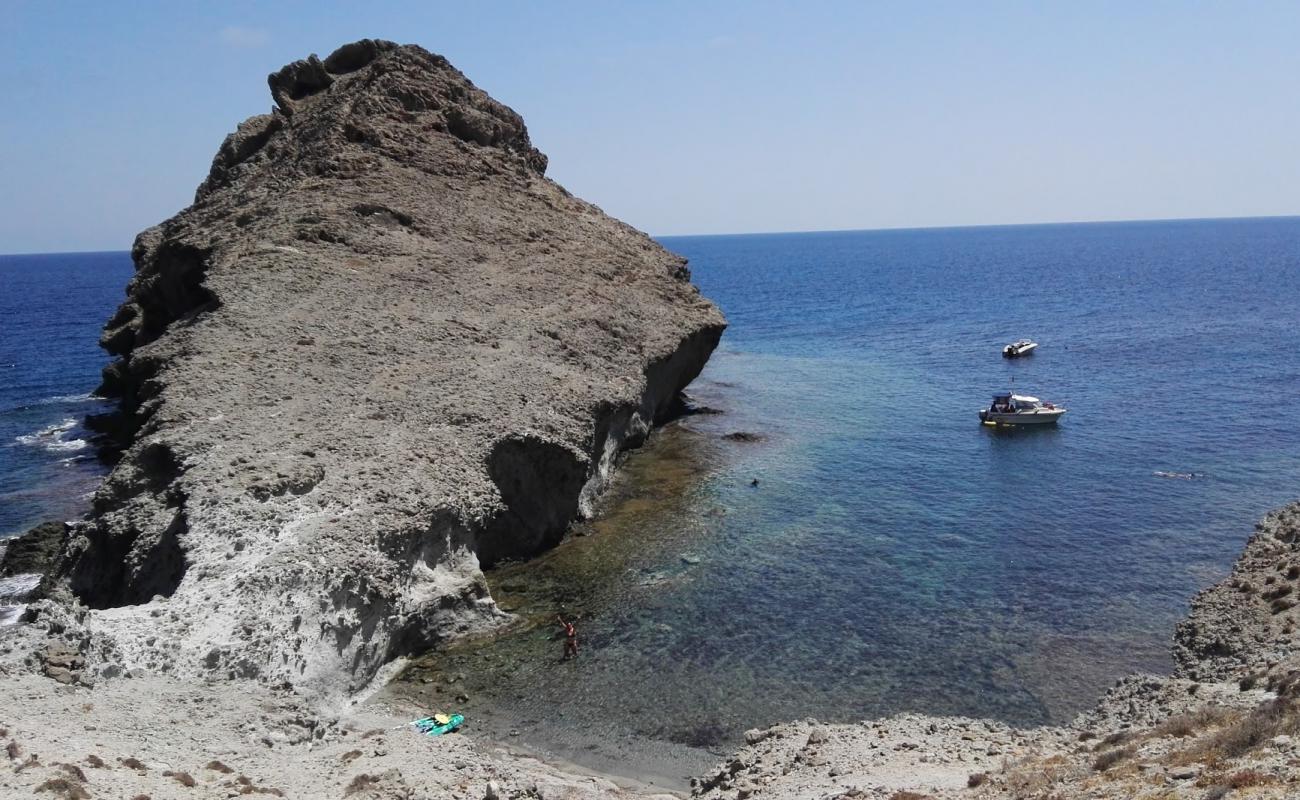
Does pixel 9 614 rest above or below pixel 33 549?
below

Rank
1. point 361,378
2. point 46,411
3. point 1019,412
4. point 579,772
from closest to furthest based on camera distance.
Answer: point 579,772
point 361,378
point 1019,412
point 46,411

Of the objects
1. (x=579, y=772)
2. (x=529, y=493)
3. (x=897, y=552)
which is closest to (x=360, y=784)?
(x=579, y=772)

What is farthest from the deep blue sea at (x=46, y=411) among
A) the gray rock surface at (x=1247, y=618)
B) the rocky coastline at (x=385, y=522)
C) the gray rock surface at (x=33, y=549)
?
the gray rock surface at (x=1247, y=618)

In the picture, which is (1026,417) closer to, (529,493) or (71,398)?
(529,493)

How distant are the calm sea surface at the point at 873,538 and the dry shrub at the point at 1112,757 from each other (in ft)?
25.0

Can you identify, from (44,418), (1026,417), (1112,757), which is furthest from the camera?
(44,418)

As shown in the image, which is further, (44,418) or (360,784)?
(44,418)

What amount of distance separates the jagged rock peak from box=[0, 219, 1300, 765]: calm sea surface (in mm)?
23244

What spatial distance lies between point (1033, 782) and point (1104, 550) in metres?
23.5

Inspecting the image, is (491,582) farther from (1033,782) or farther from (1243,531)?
(1243,531)

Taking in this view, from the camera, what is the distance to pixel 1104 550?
39000 mm

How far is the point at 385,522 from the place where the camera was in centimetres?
3022

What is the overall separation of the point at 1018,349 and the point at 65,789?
8462 cm

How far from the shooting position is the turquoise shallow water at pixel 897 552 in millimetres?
28828
